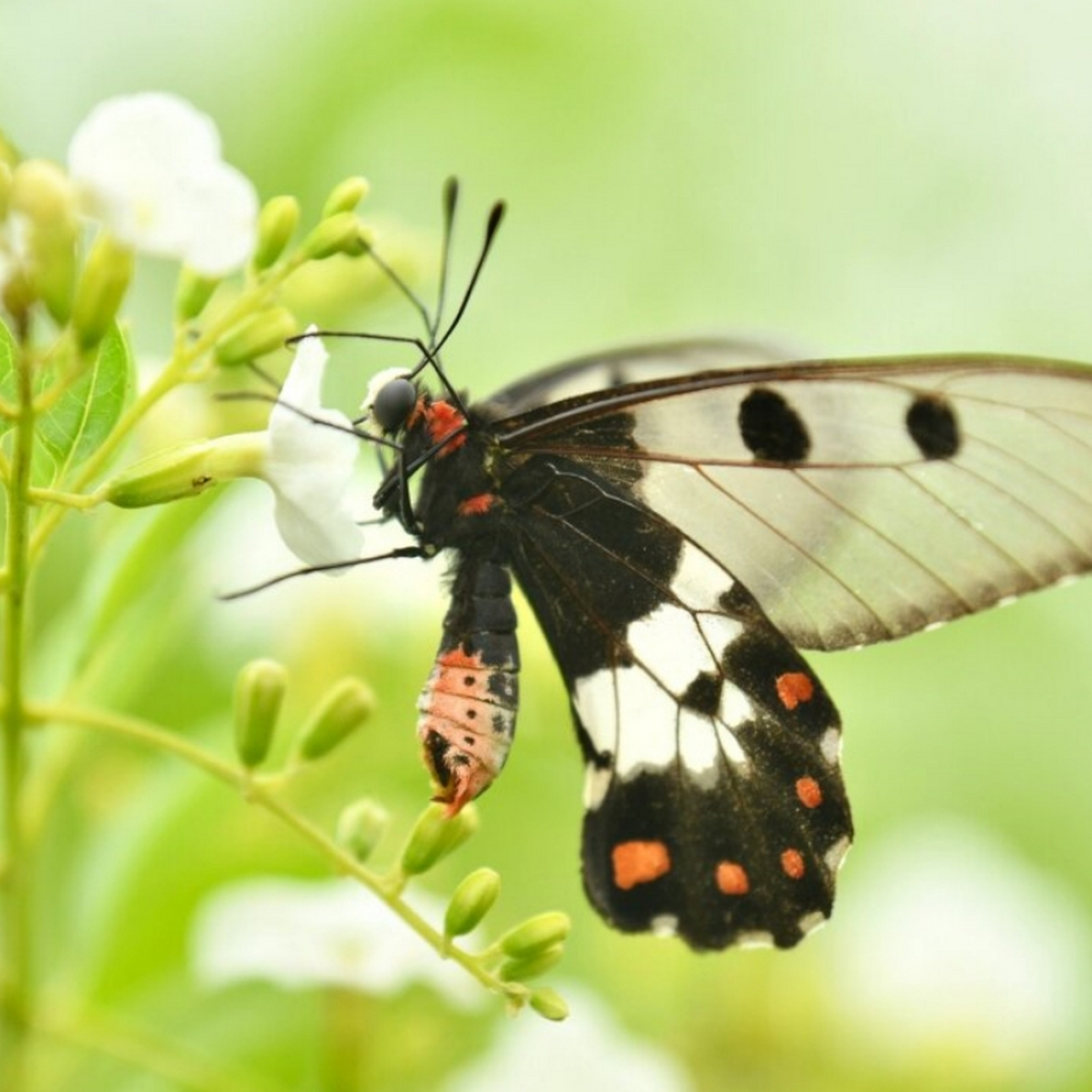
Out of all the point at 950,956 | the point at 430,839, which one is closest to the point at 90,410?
the point at 430,839

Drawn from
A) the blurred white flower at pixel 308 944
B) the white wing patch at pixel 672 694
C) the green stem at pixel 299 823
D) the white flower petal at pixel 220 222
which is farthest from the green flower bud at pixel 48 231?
the blurred white flower at pixel 308 944

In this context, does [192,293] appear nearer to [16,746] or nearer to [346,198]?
[346,198]

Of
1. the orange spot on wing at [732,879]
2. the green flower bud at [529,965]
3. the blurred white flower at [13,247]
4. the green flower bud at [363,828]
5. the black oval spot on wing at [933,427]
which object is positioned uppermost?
the black oval spot on wing at [933,427]

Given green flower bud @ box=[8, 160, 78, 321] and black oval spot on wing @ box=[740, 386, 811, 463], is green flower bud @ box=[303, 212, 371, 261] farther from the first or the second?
black oval spot on wing @ box=[740, 386, 811, 463]

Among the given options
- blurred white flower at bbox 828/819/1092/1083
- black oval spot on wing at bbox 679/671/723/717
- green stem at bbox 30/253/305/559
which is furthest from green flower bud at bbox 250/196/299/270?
blurred white flower at bbox 828/819/1092/1083

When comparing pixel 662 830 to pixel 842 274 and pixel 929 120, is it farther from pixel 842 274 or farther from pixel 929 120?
pixel 929 120

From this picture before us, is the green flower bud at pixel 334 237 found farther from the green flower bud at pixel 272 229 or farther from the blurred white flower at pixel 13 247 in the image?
the blurred white flower at pixel 13 247
